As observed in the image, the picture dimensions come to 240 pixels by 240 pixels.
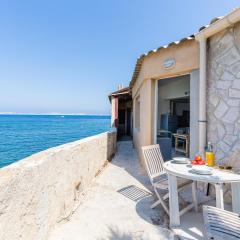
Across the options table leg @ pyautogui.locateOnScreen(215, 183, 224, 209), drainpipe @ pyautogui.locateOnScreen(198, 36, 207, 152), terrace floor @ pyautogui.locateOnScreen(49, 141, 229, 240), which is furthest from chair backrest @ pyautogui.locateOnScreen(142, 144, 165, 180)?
table leg @ pyautogui.locateOnScreen(215, 183, 224, 209)

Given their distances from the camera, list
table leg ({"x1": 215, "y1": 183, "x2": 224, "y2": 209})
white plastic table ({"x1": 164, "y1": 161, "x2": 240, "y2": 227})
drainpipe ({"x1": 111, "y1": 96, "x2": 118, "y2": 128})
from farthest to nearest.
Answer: drainpipe ({"x1": 111, "y1": 96, "x2": 118, "y2": 128}) < table leg ({"x1": 215, "y1": 183, "x2": 224, "y2": 209}) < white plastic table ({"x1": 164, "y1": 161, "x2": 240, "y2": 227})

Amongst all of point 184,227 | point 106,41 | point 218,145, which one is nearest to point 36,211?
point 184,227

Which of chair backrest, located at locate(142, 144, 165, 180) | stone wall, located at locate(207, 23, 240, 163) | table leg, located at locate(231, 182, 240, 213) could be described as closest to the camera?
table leg, located at locate(231, 182, 240, 213)

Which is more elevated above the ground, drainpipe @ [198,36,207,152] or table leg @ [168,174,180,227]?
drainpipe @ [198,36,207,152]

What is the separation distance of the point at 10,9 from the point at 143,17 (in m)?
7.83

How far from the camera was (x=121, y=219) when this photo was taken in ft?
10.6

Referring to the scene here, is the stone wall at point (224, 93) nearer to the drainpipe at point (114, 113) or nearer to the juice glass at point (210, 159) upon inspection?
the juice glass at point (210, 159)

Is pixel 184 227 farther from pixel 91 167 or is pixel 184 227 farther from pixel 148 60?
pixel 148 60

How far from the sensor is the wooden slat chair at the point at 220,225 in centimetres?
188

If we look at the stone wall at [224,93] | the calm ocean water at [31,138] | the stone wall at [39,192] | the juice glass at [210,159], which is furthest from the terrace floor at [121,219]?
the calm ocean water at [31,138]

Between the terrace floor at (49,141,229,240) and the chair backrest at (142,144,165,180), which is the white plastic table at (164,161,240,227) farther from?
the chair backrest at (142,144,165,180)

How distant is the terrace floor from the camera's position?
110 inches

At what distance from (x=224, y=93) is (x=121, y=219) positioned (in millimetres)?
3298

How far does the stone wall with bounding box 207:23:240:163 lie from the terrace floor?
1383 mm
